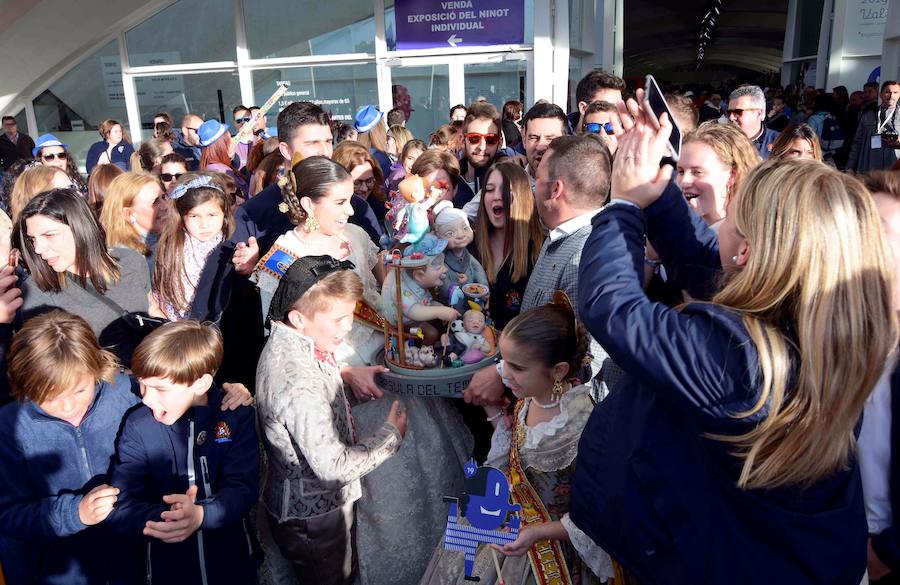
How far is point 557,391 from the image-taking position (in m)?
2.08

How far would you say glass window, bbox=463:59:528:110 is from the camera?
10945 millimetres

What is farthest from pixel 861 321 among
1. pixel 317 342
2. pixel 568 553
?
pixel 317 342

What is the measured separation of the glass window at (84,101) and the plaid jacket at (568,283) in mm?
13433

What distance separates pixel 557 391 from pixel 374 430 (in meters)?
0.98

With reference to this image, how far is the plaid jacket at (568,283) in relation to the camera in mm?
2240

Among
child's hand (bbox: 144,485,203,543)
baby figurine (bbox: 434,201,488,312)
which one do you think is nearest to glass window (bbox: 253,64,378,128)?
baby figurine (bbox: 434,201,488,312)

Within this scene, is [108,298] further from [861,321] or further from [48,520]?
[861,321]

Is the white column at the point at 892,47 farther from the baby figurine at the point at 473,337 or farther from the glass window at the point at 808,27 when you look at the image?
the baby figurine at the point at 473,337

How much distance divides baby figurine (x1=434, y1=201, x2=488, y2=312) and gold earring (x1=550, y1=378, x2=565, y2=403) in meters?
0.63

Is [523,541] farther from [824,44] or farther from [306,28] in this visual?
[824,44]

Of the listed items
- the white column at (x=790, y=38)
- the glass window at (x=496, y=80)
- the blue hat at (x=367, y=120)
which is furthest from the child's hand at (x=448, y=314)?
the white column at (x=790, y=38)

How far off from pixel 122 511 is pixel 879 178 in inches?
100

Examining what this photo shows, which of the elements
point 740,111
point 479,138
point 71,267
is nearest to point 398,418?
point 71,267

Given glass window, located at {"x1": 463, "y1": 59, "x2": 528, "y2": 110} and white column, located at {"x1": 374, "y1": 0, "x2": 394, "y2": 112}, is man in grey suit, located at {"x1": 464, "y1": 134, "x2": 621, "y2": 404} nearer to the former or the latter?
glass window, located at {"x1": 463, "y1": 59, "x2": 528, "y2": 110}
